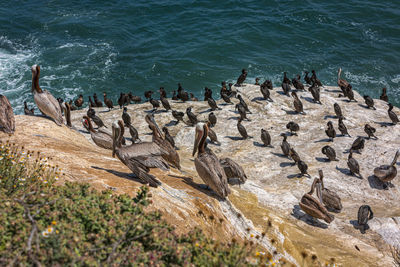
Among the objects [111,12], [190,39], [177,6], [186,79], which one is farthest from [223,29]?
[111,12]

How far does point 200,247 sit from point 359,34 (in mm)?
40604

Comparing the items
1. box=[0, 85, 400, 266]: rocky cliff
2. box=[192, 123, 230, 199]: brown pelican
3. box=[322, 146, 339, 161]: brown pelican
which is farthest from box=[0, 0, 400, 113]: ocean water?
box=[192, 123, 230, 199]: brown pelican

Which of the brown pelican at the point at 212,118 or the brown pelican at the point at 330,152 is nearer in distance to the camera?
the brown pelican at the point at 330,152

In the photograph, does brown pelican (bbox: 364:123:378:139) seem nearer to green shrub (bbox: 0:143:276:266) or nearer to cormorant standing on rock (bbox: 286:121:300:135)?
cormorant standing on rock (bbox: 286:121:300:135)

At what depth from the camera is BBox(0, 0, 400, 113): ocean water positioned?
3250 cm

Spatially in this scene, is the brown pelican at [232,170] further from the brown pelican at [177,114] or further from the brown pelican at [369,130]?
the brown pelican at [369,130]

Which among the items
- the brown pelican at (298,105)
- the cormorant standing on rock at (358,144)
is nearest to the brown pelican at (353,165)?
the cormorant standing on rock at (358,144)

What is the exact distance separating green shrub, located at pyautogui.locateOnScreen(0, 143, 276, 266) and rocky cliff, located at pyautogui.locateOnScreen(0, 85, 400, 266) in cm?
98

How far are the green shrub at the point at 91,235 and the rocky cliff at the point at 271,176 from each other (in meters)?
0.98

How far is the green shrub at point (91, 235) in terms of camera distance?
456cm

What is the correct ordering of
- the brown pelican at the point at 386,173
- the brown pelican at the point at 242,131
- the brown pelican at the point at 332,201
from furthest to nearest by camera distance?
1. the brown pelican at the point at 242,131
2. the brown pelican at the point at 386,173
3. the brown pelican at the point at 332,201

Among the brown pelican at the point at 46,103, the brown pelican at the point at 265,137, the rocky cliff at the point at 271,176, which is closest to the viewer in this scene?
the rocky cliff at the point at 271,176

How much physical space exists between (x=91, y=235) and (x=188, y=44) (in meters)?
35.6

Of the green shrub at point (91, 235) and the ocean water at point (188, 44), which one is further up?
the green shrub at point (91, 235)
